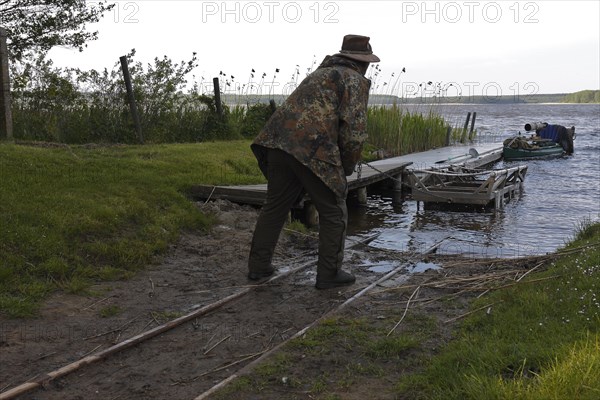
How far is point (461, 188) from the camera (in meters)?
14.8

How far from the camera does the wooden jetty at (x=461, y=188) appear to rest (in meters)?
14.1

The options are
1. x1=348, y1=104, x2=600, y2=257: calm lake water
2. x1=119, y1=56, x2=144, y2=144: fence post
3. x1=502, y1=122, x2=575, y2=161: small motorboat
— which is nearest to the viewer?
x1=348, y1=104, x2=600, y2=257: calm lake water

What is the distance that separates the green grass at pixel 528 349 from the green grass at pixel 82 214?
347 centimetres

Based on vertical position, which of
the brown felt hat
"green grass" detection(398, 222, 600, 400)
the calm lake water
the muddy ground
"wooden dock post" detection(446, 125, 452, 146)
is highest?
the brown felt hat

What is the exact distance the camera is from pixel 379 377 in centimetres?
403

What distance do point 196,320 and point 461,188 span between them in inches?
419

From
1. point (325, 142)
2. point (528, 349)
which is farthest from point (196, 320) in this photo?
point (528, 349)

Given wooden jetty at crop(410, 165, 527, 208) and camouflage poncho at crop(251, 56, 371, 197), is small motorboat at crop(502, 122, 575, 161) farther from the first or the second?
camouflage poncho at crop(251, 56, 371, 197)

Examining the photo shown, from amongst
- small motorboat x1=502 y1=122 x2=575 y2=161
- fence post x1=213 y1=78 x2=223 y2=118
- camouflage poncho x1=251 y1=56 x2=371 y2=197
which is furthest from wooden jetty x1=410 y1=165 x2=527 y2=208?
small motorboat x1=502 y1=122 x2=575 y2=161

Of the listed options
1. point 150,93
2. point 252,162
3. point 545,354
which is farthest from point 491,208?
point 545,354

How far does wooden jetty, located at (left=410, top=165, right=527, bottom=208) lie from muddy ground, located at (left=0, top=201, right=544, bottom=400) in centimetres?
631

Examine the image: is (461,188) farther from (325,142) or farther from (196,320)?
(196,320)

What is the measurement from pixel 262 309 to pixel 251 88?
1502 centimetres

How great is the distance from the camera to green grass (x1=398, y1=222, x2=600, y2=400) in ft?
10.8
